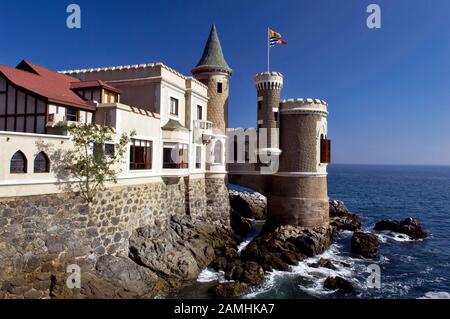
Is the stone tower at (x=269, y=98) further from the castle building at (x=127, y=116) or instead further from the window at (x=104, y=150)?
the window at (x=104, y=150)

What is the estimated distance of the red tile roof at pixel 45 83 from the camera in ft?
65.2

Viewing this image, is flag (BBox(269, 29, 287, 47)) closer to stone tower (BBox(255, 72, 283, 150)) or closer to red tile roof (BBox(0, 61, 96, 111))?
stone tower (BBox(255, 72, 283, 150))

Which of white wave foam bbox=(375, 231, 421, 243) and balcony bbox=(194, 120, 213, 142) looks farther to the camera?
white wave foam bbox=(375, 231, 421, 243)

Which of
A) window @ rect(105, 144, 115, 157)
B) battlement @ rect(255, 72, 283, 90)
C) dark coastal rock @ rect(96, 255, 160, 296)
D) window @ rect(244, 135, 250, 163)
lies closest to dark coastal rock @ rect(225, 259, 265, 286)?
dark coastal rock @ rect(96, 255, 160, 296)

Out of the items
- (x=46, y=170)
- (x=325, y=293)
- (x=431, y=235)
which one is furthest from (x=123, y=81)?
(x=431, y=235)

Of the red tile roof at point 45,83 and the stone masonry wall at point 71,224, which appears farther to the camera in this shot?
the red tile roof at point 45,83

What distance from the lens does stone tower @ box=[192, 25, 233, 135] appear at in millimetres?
34250

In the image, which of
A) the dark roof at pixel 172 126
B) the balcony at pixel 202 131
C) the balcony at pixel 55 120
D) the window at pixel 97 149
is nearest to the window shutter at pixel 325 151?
the balcony at pixel 202 131

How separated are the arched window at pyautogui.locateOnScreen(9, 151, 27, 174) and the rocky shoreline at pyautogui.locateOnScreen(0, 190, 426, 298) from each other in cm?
562

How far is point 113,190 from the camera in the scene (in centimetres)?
2161

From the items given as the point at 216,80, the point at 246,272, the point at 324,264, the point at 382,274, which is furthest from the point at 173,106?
the point at 382,274

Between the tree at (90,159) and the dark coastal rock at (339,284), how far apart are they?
1793 cm

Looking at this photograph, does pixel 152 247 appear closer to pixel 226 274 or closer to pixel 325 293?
pixel 226 274
